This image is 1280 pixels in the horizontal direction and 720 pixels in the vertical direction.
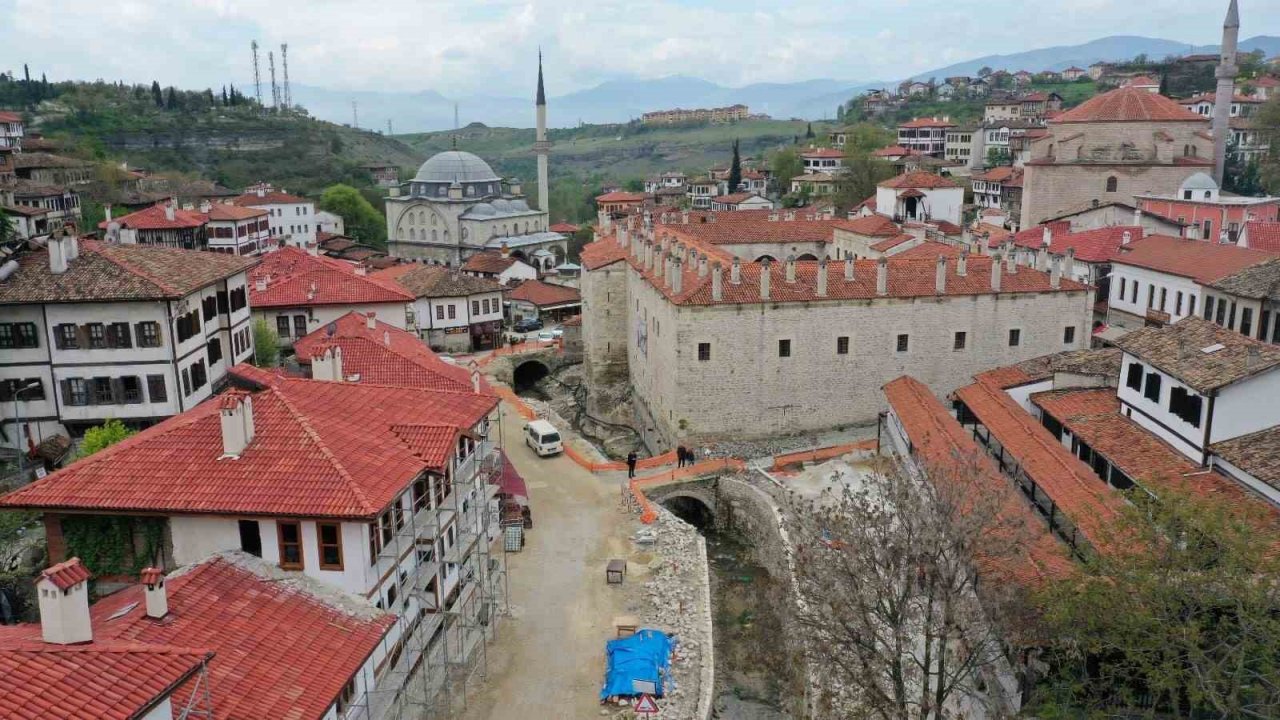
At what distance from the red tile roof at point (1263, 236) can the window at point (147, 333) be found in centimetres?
3729

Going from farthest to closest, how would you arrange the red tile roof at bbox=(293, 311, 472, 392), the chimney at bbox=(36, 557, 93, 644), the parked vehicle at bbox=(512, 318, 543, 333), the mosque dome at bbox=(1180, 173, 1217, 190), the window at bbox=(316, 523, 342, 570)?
the parked vehicle at bbox=(512, 318, 543, 333), the mosque dome at bbox=(1180, 173, 1217, 190), the red tile roof at bbox=(293, 311, 472, 392), the window at bbox=(316, 523, 342, 570), the chimney at bbox=(36, 557, 93, 644)

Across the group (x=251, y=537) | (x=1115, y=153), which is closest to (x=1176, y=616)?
(x=251, y=537)

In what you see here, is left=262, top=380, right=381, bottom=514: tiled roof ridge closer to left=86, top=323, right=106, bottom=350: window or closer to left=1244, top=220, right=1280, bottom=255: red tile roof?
left=86, top=323, right=106, bottom=350: window

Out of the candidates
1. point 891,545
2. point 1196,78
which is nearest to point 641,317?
point 891,545

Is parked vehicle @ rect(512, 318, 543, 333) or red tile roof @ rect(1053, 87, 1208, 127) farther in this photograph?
red tile roof @ rect(1053, 87, 1208, 127)

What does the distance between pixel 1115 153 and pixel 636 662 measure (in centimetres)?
4989

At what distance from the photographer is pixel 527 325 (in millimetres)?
51312

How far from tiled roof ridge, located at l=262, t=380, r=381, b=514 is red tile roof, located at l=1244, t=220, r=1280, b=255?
35213 mm

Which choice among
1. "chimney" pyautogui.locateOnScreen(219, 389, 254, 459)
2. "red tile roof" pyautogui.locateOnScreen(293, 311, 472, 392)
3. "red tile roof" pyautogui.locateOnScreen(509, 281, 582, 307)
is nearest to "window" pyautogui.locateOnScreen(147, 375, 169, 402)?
"red tile roof" pyautogui.locateOnScreen(293, 311, 472, 392)

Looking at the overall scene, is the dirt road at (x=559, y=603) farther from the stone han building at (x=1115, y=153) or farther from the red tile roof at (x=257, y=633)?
the stone han building at (x=1115, y=153)

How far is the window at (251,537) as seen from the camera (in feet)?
45.6

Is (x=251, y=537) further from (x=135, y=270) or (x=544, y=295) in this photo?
(x=544, y=295)

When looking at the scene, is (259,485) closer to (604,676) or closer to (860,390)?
(604,676)

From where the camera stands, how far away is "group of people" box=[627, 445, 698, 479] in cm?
2808
